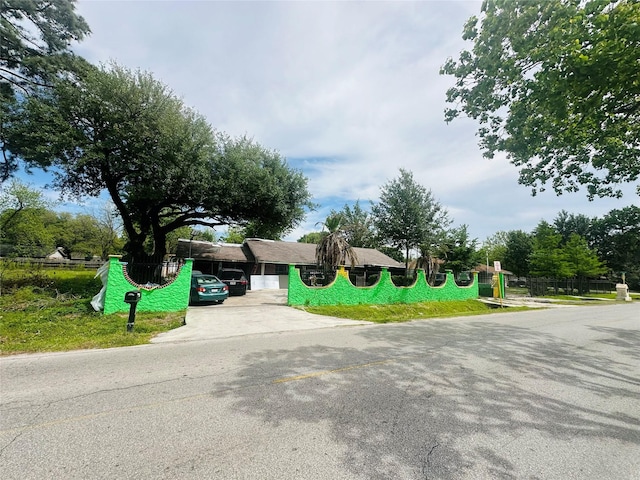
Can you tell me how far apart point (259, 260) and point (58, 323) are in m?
17.8

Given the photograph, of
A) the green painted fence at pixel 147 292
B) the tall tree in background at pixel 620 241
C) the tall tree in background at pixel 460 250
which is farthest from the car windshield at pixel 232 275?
the tall tree in background at pixel 620 241

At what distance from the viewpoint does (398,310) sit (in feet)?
53.5

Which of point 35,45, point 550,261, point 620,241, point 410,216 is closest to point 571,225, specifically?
point 620,241

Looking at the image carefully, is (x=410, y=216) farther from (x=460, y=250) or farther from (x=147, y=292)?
(x=147, y=292)

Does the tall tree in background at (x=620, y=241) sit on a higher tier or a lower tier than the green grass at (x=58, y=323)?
higher

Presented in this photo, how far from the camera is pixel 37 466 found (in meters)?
2.69


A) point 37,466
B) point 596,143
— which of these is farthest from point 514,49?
point 37,466

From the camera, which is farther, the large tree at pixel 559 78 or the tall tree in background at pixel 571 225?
the tall tree in background at pixel 571 225

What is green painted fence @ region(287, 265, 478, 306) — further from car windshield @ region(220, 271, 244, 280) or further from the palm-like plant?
car windshield @ region(220, 271, 244, 280)

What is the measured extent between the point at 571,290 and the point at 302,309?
41899mm

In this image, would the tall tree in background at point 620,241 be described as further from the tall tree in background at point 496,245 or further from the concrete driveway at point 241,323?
the concrete driveway at point 241,323

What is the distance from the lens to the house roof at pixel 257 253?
2622 cm

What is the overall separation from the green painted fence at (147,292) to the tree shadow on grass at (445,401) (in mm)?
6981

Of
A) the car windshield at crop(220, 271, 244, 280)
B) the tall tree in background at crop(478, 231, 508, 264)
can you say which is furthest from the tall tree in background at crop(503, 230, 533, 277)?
the car windshield at crop(220, 271, 244, 280)
